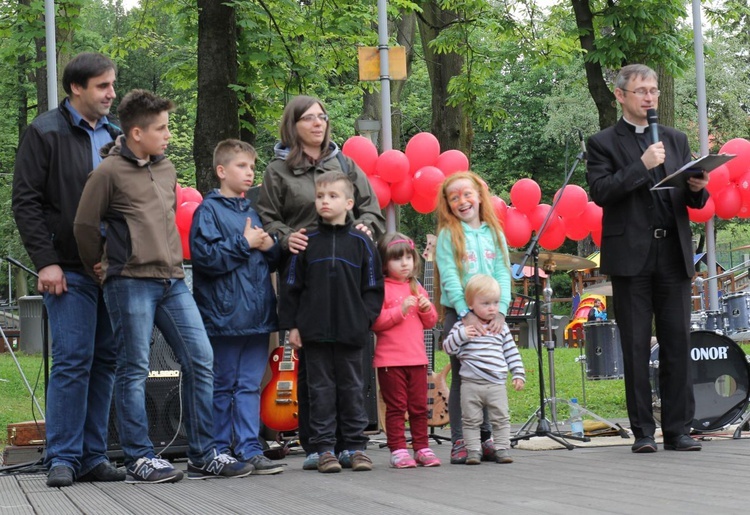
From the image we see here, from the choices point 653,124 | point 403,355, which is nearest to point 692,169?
point 653,124

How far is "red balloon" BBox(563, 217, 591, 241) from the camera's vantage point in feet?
32.5

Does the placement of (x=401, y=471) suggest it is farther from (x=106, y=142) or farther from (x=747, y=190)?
(x=747, y=190)

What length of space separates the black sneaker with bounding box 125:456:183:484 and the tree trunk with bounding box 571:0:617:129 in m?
8.37

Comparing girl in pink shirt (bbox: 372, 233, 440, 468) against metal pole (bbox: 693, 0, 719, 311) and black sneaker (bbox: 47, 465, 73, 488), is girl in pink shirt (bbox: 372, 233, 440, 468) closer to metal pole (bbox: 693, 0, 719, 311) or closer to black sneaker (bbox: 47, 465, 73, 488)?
black sneaker (bbox: 47, 465, 73, 488)

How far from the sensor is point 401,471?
6418 mm

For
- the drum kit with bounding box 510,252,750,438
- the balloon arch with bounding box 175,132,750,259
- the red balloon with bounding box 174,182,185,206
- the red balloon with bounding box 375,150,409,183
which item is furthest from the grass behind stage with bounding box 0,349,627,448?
the red balloon with bounding box 375,150,409,183

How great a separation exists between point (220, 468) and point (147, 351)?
30.5 inches

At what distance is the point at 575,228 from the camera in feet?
32.8

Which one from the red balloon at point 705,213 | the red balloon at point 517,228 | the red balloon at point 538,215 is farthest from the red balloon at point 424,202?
the red balloon at point 705,213

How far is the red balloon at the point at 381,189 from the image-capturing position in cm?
902

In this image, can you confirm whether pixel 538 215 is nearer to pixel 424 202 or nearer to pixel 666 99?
pixel 424 202

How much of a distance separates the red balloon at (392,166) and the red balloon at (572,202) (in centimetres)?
151

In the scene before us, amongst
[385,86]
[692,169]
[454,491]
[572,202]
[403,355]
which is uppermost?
[385,86]

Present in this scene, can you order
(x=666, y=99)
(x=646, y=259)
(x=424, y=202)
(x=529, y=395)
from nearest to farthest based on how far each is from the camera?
1. (x=646, y=259)
2. (x=424, y=202)
3. (x=666, y=99)
4. (x=529, y=395)
